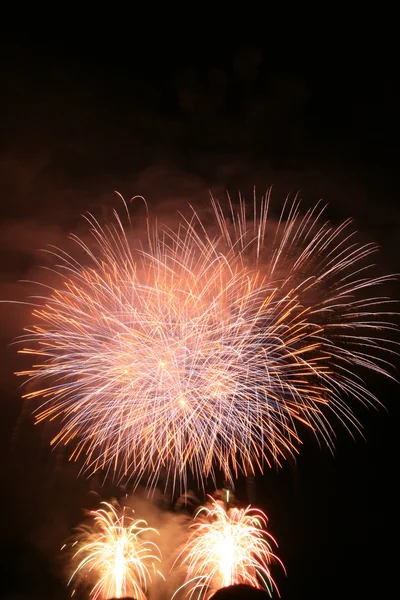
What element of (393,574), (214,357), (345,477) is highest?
(345,477)

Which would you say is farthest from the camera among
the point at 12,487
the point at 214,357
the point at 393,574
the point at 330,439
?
the point at 330,439

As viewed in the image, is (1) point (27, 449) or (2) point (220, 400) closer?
(2) point (220, 400)

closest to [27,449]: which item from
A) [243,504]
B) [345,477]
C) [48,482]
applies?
[48,482]

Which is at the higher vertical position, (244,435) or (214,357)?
(214,357)

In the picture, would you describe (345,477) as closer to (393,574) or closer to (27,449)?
(393,574)

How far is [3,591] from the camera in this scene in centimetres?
2053

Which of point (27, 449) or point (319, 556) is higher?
point (27, 449)

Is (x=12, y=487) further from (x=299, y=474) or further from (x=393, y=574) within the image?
(x=393, y=574)

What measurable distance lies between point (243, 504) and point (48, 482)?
791 cm

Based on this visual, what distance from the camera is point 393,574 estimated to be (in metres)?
24.1

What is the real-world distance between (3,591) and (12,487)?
4200mm

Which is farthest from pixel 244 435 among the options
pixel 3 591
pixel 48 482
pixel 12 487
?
pixel 3 591

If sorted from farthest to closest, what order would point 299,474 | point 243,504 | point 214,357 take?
point 299,474 < point 243,504 < point 214,357

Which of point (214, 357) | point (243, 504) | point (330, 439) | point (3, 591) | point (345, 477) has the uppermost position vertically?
point (330, 439)
